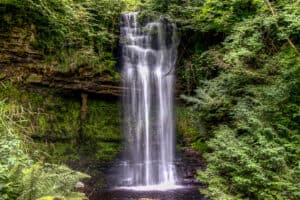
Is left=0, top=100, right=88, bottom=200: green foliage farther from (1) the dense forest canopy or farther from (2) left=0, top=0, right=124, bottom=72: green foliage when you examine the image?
(2) left=0, top=0, right=124, bottom=72: green foliage

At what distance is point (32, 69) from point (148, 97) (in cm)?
373

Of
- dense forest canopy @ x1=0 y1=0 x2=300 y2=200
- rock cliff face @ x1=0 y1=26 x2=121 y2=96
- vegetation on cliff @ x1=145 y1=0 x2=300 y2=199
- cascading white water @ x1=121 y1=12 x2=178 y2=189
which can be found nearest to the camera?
dense forest canopy @ x1=0 y1=0 x2=300 y2=200

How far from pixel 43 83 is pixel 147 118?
3.44 meters

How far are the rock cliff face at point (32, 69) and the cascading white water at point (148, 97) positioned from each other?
1268mm

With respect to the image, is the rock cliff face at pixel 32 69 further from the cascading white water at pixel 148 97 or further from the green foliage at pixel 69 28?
the cascading white water at pixel 148 97

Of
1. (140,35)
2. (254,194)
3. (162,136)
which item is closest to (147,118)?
(162,136)

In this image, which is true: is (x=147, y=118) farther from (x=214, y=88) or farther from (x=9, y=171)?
(x=9, y=171)

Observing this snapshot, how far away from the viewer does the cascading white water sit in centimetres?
1028

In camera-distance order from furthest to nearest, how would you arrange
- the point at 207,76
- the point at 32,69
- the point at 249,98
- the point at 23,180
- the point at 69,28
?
the point at 207,76 < the point at 69,28 < the point at 32,69 < the point at 249,98 < the point at 23,180

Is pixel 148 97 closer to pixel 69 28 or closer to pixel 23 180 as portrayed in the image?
pixel 69 28

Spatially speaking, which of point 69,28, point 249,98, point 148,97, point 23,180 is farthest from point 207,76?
point 23,180

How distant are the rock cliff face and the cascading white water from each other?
4.16 feet

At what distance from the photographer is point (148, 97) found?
1097cm

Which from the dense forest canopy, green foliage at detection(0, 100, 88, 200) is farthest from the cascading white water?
green foliage at detection(0, 100, 88, 200)
